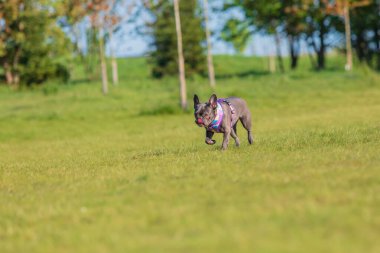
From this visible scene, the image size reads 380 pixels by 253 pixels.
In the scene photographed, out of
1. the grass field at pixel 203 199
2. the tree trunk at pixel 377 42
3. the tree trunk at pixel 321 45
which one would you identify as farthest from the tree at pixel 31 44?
the grass field at pixel 203 199

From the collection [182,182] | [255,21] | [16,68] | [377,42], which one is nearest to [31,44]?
[16,68]

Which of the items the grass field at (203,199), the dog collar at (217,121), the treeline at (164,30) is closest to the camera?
the grass field at (203,199)

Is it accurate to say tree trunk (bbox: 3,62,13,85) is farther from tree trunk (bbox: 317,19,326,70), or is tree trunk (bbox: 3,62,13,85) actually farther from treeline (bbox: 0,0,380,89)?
tree trunk (bbox: 317,19,326,70)

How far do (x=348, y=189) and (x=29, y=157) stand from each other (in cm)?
1403

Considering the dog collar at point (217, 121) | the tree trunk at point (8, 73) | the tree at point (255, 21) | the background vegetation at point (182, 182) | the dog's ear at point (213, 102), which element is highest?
the tree at point (255, 21)

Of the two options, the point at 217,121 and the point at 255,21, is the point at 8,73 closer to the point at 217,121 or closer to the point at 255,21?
the point at 255,21

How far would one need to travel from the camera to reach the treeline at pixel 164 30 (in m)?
58.8

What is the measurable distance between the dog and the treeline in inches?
1251

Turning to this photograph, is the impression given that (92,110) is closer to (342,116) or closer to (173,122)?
(173,122)

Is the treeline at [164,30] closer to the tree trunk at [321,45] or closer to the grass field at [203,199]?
the tree trunk at [321,45]

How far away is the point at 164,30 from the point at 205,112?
59.5m

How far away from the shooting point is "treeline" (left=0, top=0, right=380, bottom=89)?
5878 centimetres

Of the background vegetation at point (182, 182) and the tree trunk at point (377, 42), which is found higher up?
the tree trunk at point (377, 42)

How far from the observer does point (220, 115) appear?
1467 cm
